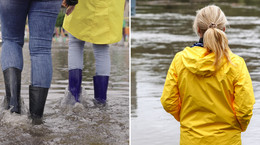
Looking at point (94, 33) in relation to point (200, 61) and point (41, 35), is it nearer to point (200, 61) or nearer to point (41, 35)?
point (41, 35)

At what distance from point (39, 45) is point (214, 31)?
1513 mm

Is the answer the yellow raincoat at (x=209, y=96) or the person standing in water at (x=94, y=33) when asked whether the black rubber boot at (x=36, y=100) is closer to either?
the person standing in water at (x=94, y=33)

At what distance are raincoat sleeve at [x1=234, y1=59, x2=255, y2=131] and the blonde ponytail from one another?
12 cm

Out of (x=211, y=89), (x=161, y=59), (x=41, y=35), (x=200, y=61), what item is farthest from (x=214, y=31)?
(x=161, y=59)

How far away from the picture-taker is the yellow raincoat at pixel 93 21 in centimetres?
475

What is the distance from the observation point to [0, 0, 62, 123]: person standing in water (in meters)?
3.94

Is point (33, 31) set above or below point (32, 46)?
above

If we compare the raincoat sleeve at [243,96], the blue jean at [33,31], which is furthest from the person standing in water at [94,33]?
the raincoat sleeve at [243,96]

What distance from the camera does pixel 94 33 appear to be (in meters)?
4.78

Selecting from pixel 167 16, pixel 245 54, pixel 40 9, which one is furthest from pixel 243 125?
pixel 167 16

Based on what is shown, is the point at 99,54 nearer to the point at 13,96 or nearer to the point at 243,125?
the point at 13,96

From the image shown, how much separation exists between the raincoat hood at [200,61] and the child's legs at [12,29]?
1.47 metres

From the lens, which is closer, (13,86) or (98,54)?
(13,86)

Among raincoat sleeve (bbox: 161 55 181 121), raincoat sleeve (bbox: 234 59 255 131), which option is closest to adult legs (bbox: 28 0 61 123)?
raincoat sleeve (bbox: 161 55 181 121)
